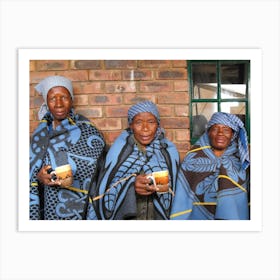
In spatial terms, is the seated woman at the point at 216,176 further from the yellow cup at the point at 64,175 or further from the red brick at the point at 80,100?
the red brick at the point at 80,100

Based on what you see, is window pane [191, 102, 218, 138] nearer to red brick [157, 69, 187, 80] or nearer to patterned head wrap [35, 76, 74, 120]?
red brick [157, 69, 187, 80]

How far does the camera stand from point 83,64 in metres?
3.97

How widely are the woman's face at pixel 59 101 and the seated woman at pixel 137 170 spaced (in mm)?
419

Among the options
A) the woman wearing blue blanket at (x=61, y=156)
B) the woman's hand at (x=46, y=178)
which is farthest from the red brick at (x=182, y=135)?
the woman's hand at (x=46, y=178)

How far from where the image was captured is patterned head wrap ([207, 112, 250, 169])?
12.1ft

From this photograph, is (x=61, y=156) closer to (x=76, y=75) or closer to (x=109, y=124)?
(x=109, y=124)

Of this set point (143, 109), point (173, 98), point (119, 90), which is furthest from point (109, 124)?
point (173, 98)

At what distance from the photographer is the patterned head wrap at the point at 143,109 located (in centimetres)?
369

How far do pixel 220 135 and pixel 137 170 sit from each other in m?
0.61

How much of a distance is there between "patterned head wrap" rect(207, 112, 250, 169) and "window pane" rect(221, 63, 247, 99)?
1.09 ft
